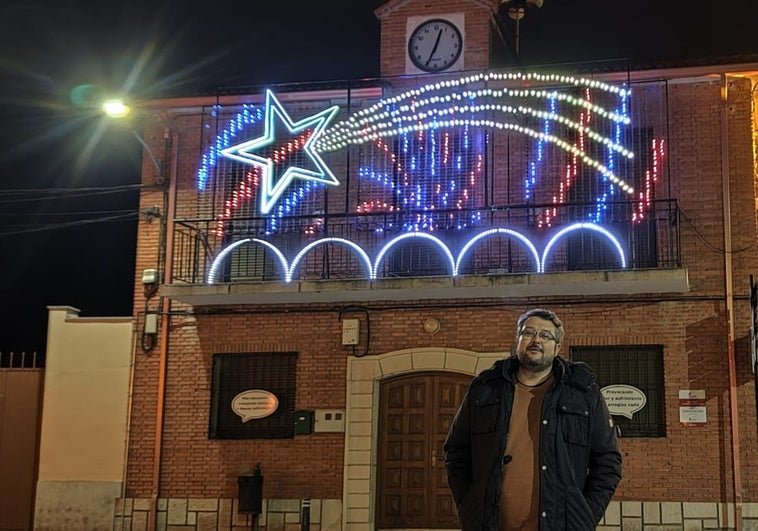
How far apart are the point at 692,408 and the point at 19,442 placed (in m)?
10.4

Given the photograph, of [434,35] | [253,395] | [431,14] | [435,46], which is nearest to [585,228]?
[435,46]

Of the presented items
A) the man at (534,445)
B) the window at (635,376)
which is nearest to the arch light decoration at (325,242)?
the window at (635,376)

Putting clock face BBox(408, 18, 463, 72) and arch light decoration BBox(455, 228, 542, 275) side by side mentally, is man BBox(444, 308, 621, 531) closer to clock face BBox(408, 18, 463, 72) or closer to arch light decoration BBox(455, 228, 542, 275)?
arch light decoration BBox(455, 228, 542, 275)

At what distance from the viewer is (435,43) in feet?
49.2

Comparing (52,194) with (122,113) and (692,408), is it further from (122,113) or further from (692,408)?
(692,408)

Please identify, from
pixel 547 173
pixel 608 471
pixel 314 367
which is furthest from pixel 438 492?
pixel 608 471

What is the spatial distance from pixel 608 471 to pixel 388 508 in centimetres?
978

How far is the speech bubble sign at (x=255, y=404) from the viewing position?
14602 mm

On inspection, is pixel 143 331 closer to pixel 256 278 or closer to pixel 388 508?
pixel 256 278

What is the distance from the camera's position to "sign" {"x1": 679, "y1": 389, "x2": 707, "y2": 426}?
13.3m

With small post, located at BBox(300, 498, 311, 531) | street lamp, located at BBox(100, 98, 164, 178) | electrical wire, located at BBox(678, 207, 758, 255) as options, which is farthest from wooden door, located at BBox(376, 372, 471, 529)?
street lamp, located at BBox(100, 98, 164, 178)

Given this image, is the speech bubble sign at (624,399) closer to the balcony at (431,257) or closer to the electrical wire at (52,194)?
the balcony at (431,257)

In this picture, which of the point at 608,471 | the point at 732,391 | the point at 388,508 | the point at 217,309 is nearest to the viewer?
the point at 608,471

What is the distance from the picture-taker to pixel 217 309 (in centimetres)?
1495
